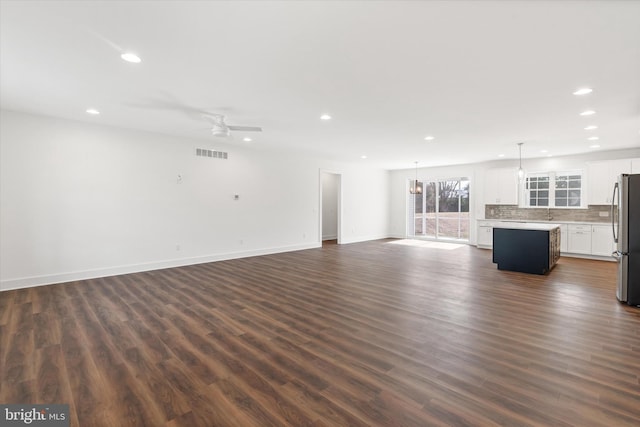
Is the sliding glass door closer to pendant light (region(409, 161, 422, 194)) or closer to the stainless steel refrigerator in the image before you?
pendant light (region(409, 161, 422, 194))

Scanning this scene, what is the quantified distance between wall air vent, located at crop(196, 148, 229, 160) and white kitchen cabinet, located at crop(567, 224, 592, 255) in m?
8.74

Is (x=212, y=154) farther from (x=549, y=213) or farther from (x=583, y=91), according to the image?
(x=549, y=213)

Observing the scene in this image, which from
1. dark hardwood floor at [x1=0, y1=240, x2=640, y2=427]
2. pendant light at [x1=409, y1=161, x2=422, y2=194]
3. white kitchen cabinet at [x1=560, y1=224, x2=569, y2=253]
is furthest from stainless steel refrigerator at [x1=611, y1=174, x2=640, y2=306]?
pendant light at [x1=409, y1=161, x2=422, y2=194]

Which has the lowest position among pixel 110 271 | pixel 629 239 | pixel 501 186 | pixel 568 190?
pixel 110 271

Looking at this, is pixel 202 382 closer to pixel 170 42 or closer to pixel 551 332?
pixel 170 42

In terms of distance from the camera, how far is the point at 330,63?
295cm

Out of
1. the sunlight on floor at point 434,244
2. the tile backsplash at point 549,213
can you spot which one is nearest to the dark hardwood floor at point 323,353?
the tile backsplash at point 549,213

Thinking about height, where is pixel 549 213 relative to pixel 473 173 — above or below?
below

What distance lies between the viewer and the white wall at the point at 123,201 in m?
4.74

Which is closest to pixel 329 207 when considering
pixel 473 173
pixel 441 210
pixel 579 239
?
pixel 441 210

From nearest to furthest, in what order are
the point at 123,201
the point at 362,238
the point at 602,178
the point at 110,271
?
the point at 110,271
the point at 123,201
the point at 602,178
the point at 362,238

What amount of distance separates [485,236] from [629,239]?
5089 mm

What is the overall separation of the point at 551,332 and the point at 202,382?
3.36 m

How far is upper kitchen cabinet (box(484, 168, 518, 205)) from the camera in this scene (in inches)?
344
